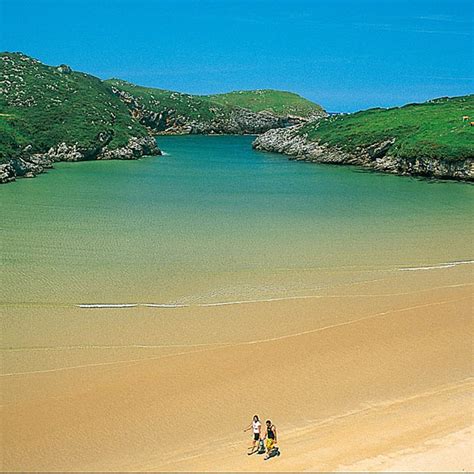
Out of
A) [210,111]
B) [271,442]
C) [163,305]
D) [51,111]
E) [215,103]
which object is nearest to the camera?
[271,442]

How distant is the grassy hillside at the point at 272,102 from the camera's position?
158250mm

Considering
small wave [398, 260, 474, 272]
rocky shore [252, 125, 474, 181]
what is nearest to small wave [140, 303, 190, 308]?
small wave [398, 260, 474, 272]

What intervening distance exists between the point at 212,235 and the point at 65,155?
128 feet

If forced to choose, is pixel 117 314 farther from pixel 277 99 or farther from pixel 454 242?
pixel 277 99

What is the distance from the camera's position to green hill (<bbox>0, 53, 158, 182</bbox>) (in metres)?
52.0

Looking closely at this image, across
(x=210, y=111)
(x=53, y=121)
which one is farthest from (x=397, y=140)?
(x=210, y=111)

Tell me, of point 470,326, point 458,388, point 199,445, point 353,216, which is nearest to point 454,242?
point 353,216

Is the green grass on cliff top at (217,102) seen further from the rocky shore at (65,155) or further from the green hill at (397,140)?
the rocky shore at (65,155)

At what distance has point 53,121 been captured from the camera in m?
63.6

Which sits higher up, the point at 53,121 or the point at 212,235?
the point at 53,121

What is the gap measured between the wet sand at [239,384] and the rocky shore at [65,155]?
30.7 meters

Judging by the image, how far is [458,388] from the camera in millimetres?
11734

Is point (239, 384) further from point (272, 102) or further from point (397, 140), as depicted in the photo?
point (272, 102)

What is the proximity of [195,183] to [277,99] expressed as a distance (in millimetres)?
130793
